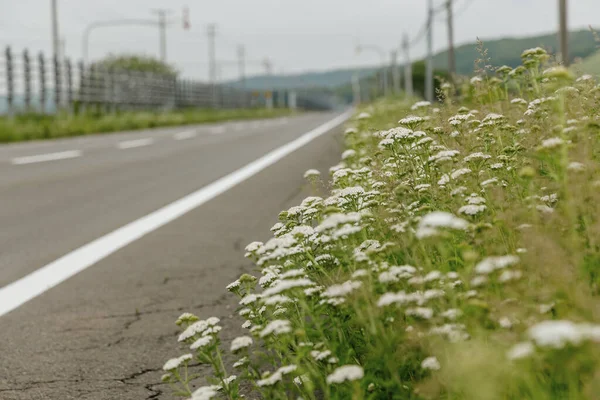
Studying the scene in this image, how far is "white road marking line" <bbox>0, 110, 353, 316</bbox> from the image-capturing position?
471 cm

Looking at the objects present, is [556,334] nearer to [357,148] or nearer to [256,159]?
[357,148]

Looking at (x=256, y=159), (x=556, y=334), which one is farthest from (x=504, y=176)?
(x=256, y=159)

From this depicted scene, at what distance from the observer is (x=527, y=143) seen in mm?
3156

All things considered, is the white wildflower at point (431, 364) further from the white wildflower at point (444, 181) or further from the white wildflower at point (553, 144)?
the white wildflower at point (444, 181)

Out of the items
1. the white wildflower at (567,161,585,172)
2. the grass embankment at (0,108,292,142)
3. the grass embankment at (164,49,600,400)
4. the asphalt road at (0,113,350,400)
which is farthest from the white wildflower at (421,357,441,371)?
the grass embankment at (0,108,292,142)

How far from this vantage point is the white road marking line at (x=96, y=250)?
4715mm

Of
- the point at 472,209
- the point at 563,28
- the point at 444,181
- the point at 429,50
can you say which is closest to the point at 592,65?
the point at 444,181

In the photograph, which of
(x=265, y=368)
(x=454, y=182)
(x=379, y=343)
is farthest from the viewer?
(x=265, y=368)

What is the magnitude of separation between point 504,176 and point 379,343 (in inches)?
52.0

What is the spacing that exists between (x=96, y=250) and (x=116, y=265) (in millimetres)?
498

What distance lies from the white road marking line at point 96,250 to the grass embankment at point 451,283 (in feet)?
5.51

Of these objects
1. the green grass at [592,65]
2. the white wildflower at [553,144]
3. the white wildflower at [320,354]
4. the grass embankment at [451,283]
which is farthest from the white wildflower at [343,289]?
the green grass at [592,65]

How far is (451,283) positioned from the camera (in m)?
2.17

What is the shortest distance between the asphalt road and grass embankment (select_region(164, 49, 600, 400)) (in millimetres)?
497
